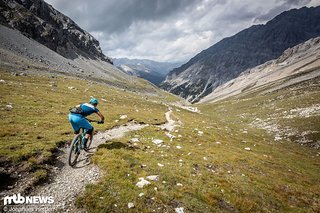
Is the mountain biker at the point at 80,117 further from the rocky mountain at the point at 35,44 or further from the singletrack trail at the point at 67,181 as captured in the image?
the rocky mountain at the point at 35,44

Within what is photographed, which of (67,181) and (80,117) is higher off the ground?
(80,117)

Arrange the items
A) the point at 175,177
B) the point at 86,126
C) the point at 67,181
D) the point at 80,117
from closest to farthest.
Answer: the point at 67,181
the point at 175,177
the point at 80,117
the point at 86,126

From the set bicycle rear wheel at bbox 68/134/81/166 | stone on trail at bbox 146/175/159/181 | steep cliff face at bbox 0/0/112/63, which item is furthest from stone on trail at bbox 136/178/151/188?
steep cliff face at bbox 0/0/112/63

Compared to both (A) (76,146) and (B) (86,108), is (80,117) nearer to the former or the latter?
(B) (86,108)

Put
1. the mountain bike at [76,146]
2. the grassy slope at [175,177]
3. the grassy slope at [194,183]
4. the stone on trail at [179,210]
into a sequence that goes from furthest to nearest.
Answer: the mountain bike at [76,146], the grassy slope at [175,177], the grassy slope at [194,183], the stone on trail at [179,210]

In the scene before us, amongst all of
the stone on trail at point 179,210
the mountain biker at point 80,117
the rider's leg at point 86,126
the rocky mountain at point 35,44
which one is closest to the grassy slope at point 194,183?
the stone on trail at point 179,210

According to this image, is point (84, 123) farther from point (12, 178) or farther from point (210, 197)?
point (210, 197)

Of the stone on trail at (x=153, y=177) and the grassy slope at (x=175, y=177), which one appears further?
the stone on trail at (x=153, y=177)

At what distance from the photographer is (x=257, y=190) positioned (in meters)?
14.3

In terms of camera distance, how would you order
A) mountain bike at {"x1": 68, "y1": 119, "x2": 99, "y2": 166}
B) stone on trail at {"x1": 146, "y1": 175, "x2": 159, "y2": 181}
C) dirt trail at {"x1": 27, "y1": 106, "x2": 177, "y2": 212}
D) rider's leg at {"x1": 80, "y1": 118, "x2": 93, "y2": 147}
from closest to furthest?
dirt trail at {"x1": 27, "y1": 106, "x2": 177, "y2": 212} < stone on trail at {"x1": 146, "y1": 175, "x2": 159, "y2": 181} < mountain bike at {"x1": 68, "y1": 119, "x2": 99, "y2": 166} < rider's leg at {"x1": 80, "y1": 118, "x2": 93, "y2": 147}

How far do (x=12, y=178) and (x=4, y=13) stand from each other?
154 metres

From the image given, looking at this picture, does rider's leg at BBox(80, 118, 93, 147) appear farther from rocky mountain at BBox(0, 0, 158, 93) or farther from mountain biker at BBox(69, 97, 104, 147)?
rocky mountain at BBox(0, 0, 158, 93)

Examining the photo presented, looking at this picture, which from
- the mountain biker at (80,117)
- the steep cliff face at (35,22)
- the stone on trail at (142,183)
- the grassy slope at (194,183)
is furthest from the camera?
the steep cliff face at (35,22)

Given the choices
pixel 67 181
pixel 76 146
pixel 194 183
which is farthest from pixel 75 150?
pixel 194 183
